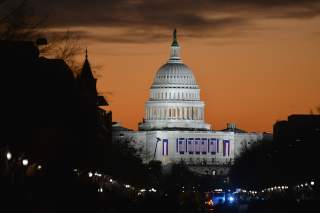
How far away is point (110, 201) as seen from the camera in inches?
2564

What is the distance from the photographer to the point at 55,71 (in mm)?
83750

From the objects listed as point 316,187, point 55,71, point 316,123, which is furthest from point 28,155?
point 316,123

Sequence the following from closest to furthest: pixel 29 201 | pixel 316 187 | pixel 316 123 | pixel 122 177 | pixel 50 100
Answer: pixel 29 201 → pixel 50 100 → pixel 316 187 → pixel 122 177 → pixel 316 123

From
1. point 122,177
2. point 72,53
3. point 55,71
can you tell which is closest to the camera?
point 72,53

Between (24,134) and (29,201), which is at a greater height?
(24,134)

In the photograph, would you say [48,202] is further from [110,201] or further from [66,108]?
[66,108]

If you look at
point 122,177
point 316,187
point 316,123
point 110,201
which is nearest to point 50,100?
point 110,201

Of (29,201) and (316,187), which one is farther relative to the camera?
(316,187)

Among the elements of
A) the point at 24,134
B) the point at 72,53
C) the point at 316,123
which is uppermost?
the point at 316,123

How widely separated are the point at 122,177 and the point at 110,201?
90.0 metres

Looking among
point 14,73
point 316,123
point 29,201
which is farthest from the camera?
point 316,123

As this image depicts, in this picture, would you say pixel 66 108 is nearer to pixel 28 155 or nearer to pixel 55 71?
pixel 55 71

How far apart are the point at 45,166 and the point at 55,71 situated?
26.6 feet

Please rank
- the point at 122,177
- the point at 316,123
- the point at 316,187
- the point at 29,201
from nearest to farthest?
the point at 29,201 < the point at 316,187 < the point at 122,177 < the point at 316,123
